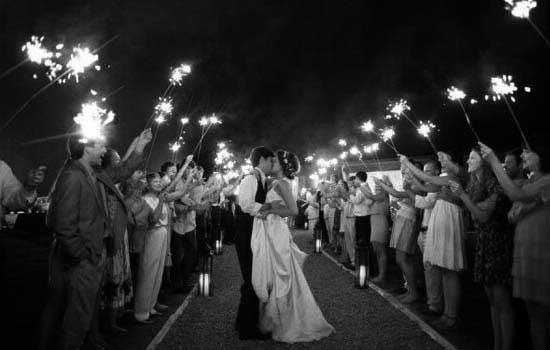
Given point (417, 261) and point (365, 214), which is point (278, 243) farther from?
point (365, 214)

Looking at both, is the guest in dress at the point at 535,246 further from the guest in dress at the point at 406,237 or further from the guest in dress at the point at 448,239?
the guest in dress at the point at 406,237

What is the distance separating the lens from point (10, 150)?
11523mm

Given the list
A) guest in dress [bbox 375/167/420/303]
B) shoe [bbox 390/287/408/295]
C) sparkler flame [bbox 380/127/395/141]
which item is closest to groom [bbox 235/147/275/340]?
guest in dress [bbox 375/167/420/303]

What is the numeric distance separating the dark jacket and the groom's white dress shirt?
6.65 feet

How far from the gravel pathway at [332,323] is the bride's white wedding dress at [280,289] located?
209mm

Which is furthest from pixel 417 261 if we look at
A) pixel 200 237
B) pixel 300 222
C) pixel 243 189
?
pixel 300 222

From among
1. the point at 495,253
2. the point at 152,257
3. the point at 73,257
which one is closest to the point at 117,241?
the point at 73,257

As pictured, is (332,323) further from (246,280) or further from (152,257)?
(152,257)

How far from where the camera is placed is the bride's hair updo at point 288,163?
6387 mm

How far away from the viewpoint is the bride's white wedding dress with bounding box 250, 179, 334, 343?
5.50 m

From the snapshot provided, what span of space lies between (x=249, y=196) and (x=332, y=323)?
2.69m

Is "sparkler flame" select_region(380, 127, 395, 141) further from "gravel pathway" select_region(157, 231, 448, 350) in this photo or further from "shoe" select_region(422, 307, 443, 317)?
"shoe" select_region(422, 307, 443, 317)

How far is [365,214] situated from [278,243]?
575 centimetres

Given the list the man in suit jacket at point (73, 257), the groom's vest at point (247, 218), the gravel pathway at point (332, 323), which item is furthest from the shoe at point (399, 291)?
the man in suit jacket at point (73, 257)
